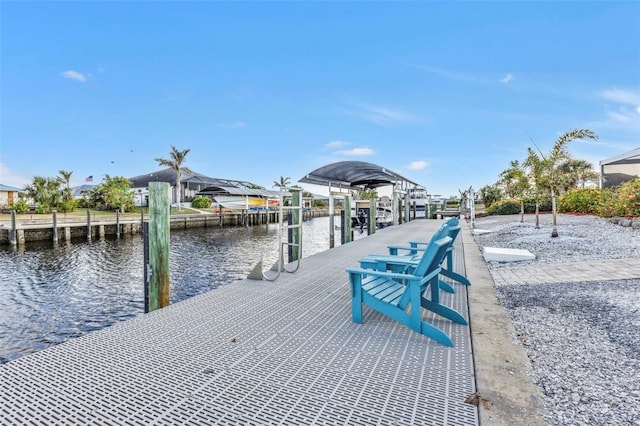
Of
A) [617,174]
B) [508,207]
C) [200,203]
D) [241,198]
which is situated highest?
[617,174]

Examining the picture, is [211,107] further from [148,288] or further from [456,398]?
[456,398]

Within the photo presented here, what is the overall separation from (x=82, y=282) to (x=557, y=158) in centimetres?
1497

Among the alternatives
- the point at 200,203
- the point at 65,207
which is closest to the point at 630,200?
the point at 65,207

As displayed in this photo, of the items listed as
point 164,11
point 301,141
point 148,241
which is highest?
point 164,11

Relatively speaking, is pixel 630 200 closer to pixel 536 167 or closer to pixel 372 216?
pixel 536 167

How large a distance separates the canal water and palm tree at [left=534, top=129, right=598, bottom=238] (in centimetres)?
970

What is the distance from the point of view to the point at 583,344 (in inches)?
110

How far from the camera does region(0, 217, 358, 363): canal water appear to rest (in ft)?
21.5

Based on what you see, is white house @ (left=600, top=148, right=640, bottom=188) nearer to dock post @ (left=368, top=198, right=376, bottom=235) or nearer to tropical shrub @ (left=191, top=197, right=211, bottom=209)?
dock post @ (left=368, top=198, right=376, bottom=235)

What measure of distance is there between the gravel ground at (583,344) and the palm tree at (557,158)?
6.59m

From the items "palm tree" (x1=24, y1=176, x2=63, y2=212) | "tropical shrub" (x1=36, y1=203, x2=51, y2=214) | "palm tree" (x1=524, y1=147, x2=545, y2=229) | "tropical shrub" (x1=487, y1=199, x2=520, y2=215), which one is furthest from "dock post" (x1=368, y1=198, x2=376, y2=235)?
"palm tree" (x1=24, y1=176, x2=63, y2=212)

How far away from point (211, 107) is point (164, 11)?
44.3ft

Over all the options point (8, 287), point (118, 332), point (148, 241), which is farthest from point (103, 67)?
point (118, 332)

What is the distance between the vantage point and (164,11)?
16109 millimetres
